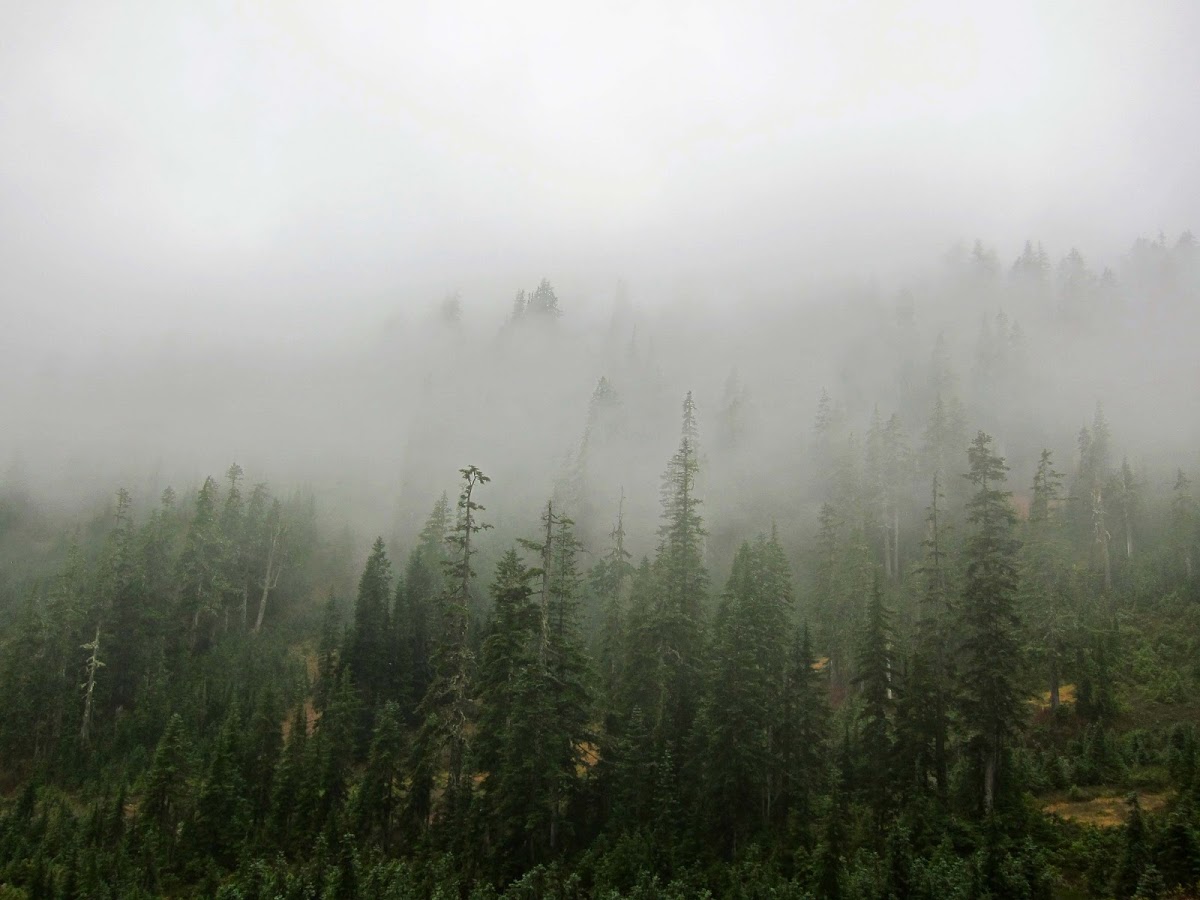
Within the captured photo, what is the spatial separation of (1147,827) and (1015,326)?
95.5 meters

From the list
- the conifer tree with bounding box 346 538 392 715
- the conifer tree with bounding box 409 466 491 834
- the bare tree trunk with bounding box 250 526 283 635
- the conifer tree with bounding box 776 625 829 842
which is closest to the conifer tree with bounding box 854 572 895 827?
the conifer tree with bounding box 776 625 829 842

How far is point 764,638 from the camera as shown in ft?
128

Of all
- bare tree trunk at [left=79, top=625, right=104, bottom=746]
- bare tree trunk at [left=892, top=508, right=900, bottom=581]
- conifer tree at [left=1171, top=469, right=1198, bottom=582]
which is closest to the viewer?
bare tree trunk at [left=79, top=625, right=104, bottom=746]

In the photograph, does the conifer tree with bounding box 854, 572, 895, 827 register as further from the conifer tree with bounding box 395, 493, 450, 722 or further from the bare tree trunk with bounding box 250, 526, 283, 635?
the bare tree trunk with bounding box 250, 526, 283, 635

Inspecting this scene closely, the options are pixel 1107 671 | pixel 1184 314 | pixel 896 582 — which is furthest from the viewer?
pixel 1184 314

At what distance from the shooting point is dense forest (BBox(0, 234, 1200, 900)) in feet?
103

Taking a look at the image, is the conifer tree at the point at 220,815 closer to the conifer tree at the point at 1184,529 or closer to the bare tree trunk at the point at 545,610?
the bare tree trunk at the point at 545,610

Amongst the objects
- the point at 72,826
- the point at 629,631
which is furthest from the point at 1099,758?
the point at 72,826

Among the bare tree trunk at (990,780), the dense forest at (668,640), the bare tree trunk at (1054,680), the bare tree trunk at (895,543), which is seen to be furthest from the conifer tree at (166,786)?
the bare tree trunk at (895,543)

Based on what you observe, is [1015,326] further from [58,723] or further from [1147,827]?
[58,723]

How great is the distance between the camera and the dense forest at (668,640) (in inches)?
1231

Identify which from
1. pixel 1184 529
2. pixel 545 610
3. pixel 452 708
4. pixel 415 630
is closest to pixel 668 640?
pixel 545 610

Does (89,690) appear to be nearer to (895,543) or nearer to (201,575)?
(201,575)

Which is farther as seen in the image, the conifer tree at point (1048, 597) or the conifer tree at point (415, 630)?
the conifer tree at point (415, 630)
